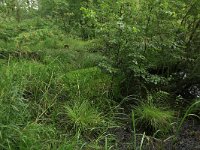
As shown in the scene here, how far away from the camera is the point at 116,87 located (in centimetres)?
521

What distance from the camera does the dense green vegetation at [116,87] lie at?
11.7 feet

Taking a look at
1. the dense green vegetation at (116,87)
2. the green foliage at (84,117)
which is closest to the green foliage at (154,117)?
the dense green vegetation at (116,87)

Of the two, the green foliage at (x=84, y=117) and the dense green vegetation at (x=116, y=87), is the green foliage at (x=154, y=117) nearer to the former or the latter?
the dense green vegetation at (x=116, y=87)

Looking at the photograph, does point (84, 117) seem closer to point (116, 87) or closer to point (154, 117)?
point (154, 117)

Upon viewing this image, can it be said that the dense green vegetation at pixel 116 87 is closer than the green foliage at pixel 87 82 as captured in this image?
Yes

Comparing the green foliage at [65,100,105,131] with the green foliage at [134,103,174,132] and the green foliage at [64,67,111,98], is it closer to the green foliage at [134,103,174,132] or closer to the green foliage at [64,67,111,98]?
the green foliage at [64,67,111,98]

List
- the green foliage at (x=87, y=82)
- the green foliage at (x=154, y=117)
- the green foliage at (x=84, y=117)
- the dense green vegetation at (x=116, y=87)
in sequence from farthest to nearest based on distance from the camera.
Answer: the green foliage at (x=87, y=82) < the green foliage at (x=154, y=117) < the green foliage at (x=84, y=117) < the dense green vegetation at (x=116, y=87)

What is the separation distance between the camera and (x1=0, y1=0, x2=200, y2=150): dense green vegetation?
3.57 m

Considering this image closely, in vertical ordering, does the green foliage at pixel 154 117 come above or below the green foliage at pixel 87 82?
below

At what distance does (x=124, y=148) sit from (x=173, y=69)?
2.16m

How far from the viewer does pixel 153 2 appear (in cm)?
Result: 458

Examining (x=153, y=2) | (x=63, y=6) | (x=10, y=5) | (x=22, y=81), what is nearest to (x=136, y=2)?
(x=153, y=2)

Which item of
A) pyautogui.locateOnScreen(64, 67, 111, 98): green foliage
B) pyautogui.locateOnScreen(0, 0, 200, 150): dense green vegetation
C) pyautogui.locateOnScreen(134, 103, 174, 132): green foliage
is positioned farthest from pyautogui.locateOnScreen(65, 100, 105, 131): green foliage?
pyautogui.locateOnScreen(134, 103, 174, 132): green foliage

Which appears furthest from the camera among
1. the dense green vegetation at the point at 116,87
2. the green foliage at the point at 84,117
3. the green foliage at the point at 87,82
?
the green foliage at the point at 87,82
